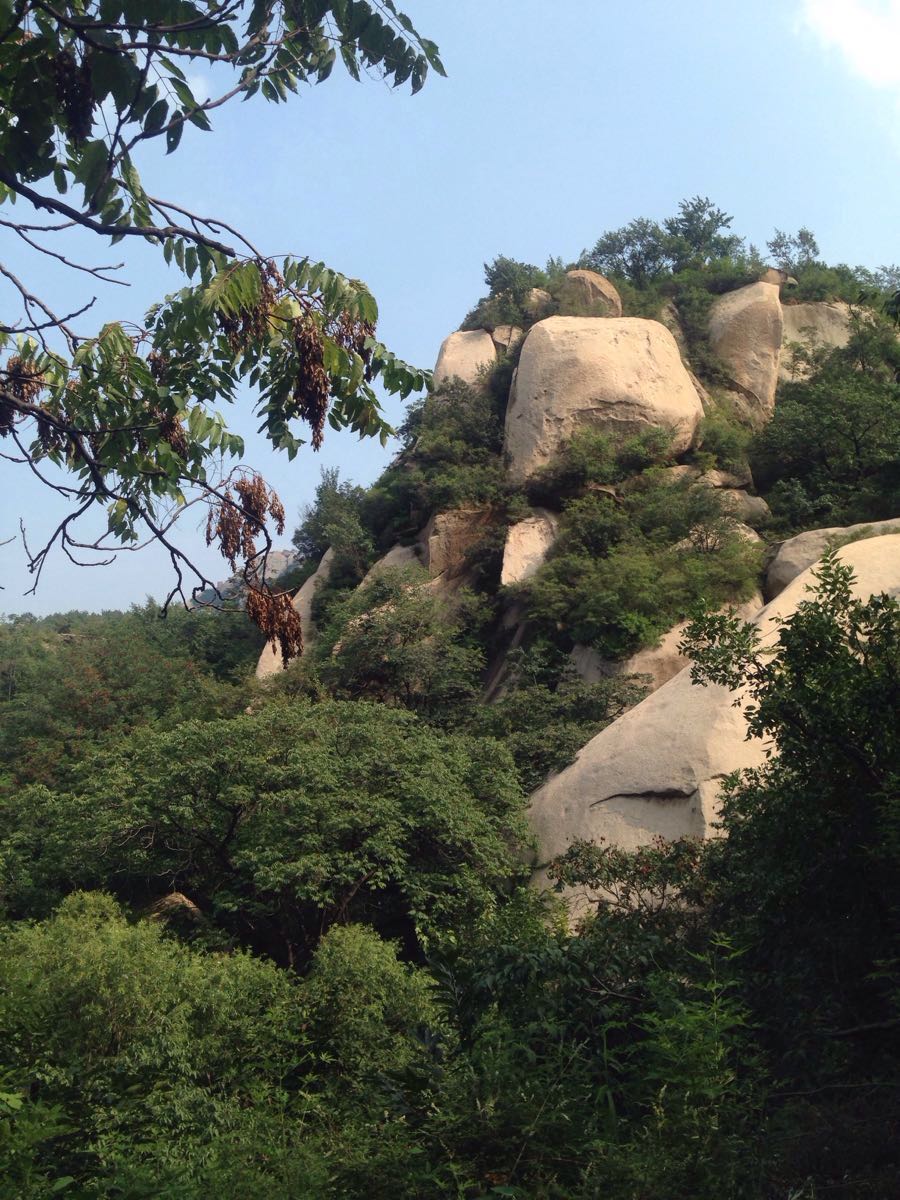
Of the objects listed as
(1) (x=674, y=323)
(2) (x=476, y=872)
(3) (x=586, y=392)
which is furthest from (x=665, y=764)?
(1) (x=674, y=323)

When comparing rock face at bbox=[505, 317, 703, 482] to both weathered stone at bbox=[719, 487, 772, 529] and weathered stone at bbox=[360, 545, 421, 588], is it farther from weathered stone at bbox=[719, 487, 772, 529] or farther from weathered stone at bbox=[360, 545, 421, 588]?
weathered stone at bbox=[360, 545, 421, 588]

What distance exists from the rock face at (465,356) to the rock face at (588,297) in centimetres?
219

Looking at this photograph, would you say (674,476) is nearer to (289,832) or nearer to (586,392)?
(586,392)

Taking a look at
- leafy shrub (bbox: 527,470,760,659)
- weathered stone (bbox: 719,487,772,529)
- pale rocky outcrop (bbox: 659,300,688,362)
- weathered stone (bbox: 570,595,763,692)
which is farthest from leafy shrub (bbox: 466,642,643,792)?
pale rocky outcrop (bbox: 659,300,688,362)

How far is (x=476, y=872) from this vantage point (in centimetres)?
1395

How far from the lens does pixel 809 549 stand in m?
19.9

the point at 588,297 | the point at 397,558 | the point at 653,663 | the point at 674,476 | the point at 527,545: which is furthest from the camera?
the point at 588,297

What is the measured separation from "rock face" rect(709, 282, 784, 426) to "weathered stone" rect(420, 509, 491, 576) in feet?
26.8

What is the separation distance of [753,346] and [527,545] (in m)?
9.87

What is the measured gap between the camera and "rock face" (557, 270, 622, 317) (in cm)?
2844

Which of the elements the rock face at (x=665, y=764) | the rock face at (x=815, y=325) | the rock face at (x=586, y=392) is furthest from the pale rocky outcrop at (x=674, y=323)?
the rock face at (x=665, y=764)

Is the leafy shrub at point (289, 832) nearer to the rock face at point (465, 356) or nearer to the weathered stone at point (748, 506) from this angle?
the weathered stone at point (748, 506)

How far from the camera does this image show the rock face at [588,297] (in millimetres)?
28438

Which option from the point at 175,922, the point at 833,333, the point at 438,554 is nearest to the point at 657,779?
the point at 175,922
